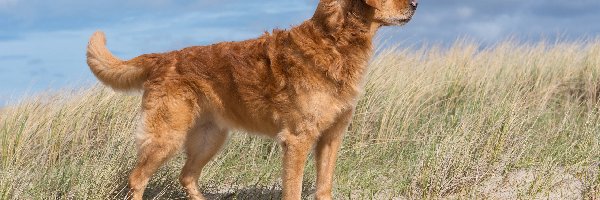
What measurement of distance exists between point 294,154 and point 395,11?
3.60ft

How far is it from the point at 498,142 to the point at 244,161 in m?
2.31

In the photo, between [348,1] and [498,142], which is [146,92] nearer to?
[348,1]

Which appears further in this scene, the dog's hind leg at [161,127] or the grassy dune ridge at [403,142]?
the grassy dune ridge at [403,142]

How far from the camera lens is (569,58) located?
12.0m

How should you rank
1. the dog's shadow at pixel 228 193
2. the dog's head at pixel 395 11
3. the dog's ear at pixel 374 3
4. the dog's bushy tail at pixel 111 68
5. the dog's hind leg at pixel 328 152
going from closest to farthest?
the dog's ear at pixel 374 3 < the dog's head at pixel 395 11 < the dog's hind leg at pixel 328 152 < the dog's bushy tail at pixel 111 68 < the dog's shadow at pixel 228 193

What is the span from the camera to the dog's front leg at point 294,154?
4938mm

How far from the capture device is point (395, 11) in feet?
16.1

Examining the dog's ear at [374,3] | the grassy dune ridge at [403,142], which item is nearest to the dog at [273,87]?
the dog's ear at [374,3]

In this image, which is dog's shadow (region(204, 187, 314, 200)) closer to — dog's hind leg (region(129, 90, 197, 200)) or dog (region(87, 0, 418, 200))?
dog (region(87, 0, 418, 200))

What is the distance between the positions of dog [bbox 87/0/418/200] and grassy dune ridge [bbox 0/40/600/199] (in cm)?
49

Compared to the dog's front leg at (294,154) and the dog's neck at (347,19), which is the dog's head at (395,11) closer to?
the dog's neck at (347,19)

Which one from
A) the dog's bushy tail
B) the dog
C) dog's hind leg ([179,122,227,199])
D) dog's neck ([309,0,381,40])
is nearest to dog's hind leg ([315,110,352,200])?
the dog

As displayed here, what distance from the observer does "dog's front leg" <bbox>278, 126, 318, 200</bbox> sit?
4.94 m

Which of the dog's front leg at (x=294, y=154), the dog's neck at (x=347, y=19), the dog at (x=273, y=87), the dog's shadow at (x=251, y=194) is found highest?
the dog's neck at (x=347, y=19)
